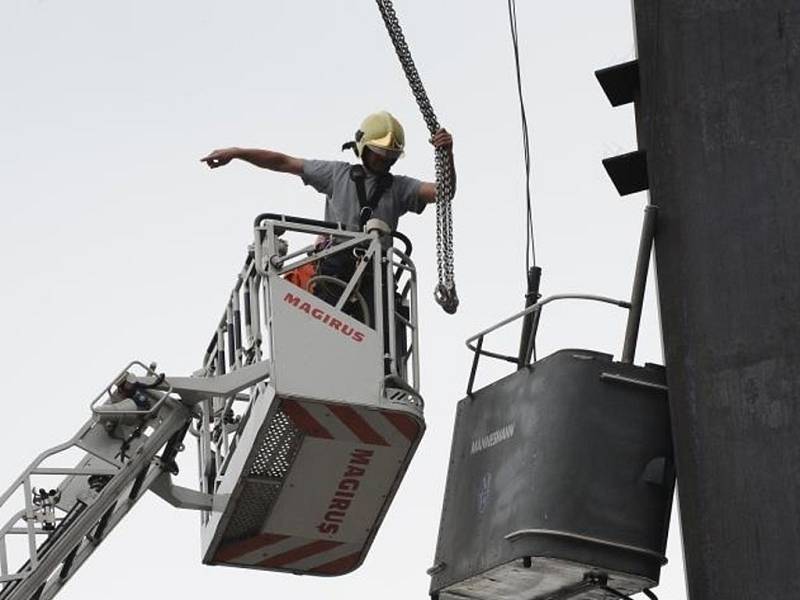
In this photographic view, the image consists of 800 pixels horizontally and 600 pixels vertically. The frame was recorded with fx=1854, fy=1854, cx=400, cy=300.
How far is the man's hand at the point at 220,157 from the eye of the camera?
1703cm

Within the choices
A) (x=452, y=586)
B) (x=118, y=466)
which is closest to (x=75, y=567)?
(x=118, y=466)

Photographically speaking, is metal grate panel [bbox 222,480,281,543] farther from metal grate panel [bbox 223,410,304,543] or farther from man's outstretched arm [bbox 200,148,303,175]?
man's outstretched arm [bbox 200,148,303,175]

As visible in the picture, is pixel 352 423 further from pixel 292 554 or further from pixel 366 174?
pixel 366 174

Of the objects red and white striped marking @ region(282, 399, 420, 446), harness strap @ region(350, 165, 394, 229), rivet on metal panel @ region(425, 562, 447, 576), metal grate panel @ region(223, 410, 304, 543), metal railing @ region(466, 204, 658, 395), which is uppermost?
harness strap @ region(350, 165, 394, 229)

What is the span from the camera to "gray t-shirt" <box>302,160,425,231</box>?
16562 millimetres

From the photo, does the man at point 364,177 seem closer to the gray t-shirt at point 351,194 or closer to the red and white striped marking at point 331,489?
the gray t-shirt at point 351,194

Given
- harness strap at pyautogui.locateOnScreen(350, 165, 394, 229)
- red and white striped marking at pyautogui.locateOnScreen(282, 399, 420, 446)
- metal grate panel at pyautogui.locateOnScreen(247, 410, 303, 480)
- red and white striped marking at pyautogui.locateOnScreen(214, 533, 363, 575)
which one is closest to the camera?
red and white striped marking at pyautogui.locateOnScreen(282, 399, 420, 446)

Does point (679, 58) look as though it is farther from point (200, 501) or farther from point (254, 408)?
point (200, 501)

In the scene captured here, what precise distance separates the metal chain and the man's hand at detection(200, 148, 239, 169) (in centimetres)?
200

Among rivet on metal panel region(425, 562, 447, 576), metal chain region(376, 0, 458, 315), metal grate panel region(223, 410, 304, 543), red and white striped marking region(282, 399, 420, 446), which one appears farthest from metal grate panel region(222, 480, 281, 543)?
rivet on metal panel region(425, 562, 447, 576)

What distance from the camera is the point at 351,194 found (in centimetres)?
1666

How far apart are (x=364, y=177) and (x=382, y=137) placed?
1.36ft

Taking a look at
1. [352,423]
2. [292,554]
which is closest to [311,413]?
[352,423]

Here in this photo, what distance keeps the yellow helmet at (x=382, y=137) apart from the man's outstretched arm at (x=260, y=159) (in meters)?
0.61
